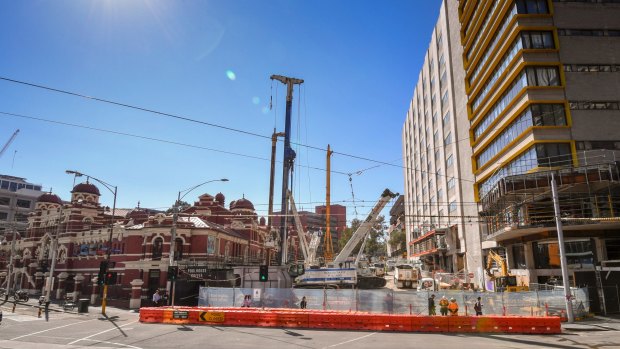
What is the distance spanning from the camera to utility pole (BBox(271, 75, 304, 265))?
49.2 meters

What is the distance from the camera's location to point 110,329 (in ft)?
75.4

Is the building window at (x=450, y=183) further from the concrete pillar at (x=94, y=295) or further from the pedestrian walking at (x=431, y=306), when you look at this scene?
the concrete pillar at (x=94, y=295)

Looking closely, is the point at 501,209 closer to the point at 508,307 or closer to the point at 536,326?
the point at 508,307

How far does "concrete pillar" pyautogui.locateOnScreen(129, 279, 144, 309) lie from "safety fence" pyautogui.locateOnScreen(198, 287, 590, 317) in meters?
12.7

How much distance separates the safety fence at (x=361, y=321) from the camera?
835 inches

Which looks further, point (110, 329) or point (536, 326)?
point (110, 329)

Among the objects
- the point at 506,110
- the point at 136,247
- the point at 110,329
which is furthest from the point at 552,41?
the point at 136,247

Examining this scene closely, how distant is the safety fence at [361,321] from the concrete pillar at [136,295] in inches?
669

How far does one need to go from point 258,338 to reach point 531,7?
39711 mm

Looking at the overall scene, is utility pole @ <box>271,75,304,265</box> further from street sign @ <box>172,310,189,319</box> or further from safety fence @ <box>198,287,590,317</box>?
street sign @ <box>172,310,189,319</box>

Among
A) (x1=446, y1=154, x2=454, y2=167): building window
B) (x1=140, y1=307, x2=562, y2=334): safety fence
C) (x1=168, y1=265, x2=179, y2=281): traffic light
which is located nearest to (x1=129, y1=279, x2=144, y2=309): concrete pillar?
(x1=140, y1=307, x2=562, y2=334): safety fence

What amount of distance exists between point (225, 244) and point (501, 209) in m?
34.1

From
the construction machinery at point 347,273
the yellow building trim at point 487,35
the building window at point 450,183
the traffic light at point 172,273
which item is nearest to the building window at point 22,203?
the construction machinery at point 347,273

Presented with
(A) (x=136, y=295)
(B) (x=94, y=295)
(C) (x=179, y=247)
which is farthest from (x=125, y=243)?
(A) (x=136, y=295)
